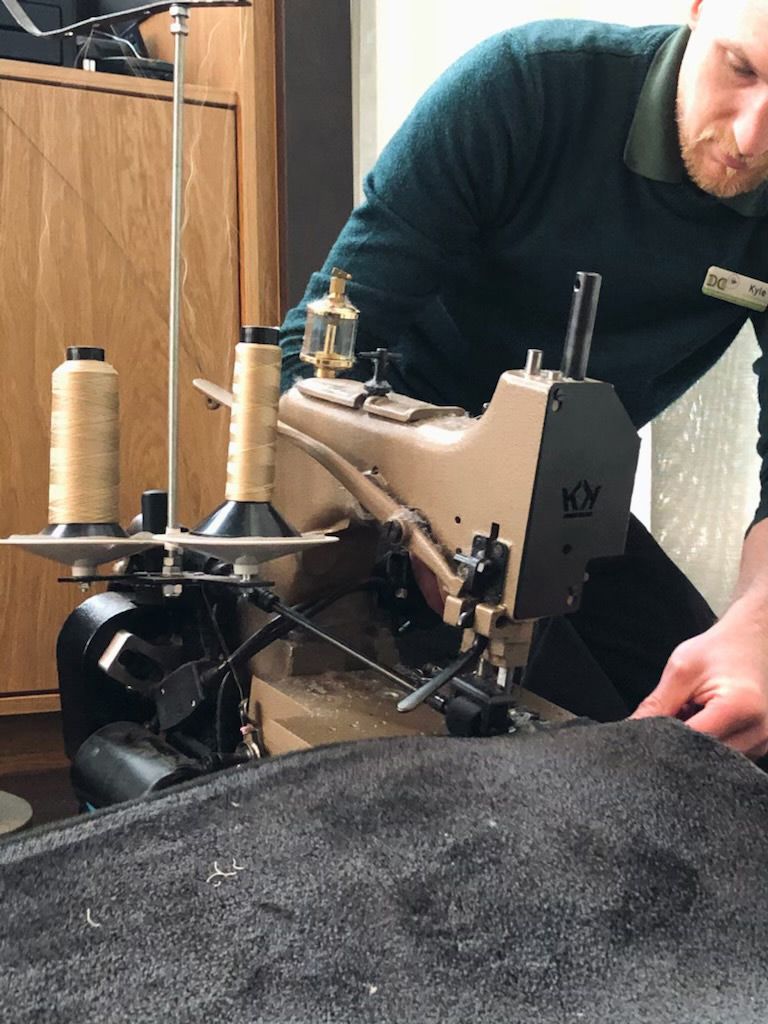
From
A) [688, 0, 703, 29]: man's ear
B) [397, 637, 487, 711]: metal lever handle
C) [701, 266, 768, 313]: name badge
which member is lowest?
[397, 637, 487, 711]: metal lever handle

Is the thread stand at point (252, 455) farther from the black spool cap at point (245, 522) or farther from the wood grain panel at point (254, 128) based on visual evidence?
the wood grain panel at point (254, 128)

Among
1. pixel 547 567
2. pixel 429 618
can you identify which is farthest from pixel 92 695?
pixel 547 567

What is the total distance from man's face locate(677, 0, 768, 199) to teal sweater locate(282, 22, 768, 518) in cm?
4

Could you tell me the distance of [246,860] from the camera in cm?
50

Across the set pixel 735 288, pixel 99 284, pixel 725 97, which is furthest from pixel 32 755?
pixel 725 97

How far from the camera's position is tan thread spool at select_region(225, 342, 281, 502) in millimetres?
652

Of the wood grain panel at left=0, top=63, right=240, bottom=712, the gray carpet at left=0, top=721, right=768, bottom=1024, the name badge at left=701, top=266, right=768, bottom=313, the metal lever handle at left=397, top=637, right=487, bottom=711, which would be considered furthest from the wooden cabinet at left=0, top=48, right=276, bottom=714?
the gray carpet at left=0, top=721, right=768, bottom=1024

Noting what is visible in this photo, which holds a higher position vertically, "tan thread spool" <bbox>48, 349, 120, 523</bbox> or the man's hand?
"tan thread spool" <bbox>48, 349, 120, 523</bbox>

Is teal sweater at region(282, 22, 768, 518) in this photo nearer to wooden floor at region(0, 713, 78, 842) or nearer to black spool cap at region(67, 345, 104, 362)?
black spool cap at region(67, 345, 104, 362)

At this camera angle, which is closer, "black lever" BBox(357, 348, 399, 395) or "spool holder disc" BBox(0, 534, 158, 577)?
"spool holder disc" BBox(0, 534, 158, 577)

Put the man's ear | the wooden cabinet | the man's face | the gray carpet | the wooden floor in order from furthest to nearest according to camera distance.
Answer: the wooden floor
the wooden cabinet
the man's ear
the man's face
the gray carpet

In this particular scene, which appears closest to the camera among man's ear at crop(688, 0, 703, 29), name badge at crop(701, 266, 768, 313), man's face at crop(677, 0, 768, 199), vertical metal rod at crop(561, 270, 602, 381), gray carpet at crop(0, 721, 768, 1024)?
gray carpet at crop(0, 721, 768, 1024)

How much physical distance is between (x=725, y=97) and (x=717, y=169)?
10cm

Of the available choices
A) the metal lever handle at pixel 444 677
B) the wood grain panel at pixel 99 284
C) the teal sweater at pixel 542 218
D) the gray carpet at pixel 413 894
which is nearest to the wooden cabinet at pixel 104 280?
the wood grain panel at pixel 99 284
